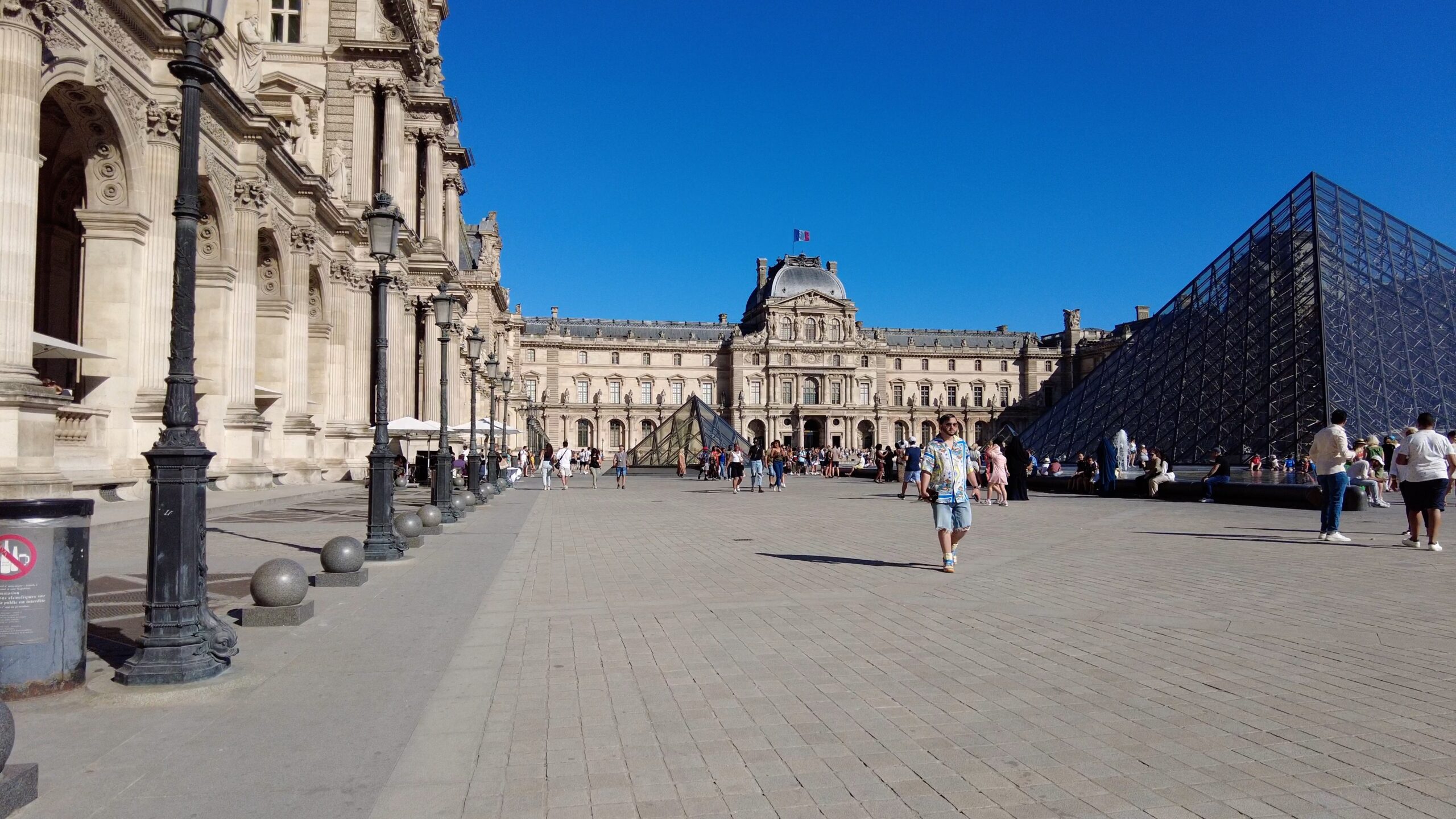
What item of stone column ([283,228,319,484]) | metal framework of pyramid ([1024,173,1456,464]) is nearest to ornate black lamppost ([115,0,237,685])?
stone column ([283,228,319,484])

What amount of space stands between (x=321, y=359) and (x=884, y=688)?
2323cm

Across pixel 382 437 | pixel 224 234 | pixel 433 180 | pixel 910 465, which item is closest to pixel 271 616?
pixel 382 437

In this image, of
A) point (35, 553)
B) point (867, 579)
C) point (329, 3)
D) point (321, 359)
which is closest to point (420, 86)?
point (329, 3)

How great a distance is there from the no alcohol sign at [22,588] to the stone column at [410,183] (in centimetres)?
2574

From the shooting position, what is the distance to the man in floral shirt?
825cm

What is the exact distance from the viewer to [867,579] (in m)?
7.80

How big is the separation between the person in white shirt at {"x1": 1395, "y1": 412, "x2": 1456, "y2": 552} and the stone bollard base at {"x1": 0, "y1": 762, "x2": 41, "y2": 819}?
10.8 m

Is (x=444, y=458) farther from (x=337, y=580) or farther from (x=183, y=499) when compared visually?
(x=183, y=499)

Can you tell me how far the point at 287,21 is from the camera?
88.5ft

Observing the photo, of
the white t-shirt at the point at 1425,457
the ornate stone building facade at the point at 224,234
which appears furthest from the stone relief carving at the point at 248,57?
the white t-shirt at the point at 1425,457

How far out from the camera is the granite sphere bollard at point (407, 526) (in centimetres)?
984

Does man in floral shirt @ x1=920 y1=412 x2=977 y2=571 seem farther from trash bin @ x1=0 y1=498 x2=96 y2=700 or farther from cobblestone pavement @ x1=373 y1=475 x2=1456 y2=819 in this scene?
trash bin @ x1=0 y1=498 x2=96 y2=700

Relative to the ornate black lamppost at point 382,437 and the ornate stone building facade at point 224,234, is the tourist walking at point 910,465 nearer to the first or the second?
the ornate stone building facade at point 224,234

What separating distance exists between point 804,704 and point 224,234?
1728 centimetres
